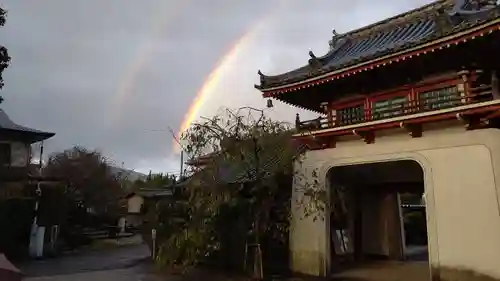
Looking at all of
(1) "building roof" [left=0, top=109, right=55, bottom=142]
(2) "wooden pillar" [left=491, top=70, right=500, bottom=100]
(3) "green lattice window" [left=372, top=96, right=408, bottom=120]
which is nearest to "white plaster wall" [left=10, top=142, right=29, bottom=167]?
(1) "building roof" [left=0, top=109, right=55, bottom=142]

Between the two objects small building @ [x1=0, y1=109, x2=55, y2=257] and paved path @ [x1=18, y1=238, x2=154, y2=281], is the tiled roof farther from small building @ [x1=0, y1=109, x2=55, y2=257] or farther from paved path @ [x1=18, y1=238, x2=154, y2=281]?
small building @ [x1=0, y1=109, x2=55, y2=257]

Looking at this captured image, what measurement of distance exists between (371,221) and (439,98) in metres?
7.79

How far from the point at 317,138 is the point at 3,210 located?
47.4 feet

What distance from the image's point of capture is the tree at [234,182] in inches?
499

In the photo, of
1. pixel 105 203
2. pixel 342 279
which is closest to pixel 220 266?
pixel 342 279

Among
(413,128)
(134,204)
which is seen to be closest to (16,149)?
(134,204)

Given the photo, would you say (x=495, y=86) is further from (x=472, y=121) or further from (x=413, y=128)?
(x=413, y=128)

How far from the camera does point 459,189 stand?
1061 cm

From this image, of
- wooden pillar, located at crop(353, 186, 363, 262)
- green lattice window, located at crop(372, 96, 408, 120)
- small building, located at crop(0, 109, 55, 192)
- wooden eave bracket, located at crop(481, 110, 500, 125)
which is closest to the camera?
wooden eave bracket, located at crop(481, 110, 500, 125)

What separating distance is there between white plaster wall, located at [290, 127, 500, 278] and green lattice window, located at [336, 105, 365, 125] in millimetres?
1224

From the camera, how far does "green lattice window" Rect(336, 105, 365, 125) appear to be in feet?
43.6

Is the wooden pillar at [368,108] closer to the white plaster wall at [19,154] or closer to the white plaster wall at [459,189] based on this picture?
the white plaster wall at [459,189]

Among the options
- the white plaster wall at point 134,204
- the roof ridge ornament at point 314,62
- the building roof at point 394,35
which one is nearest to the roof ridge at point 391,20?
the building roof at point 394,35

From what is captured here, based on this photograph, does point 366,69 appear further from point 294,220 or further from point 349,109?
point 294,220
